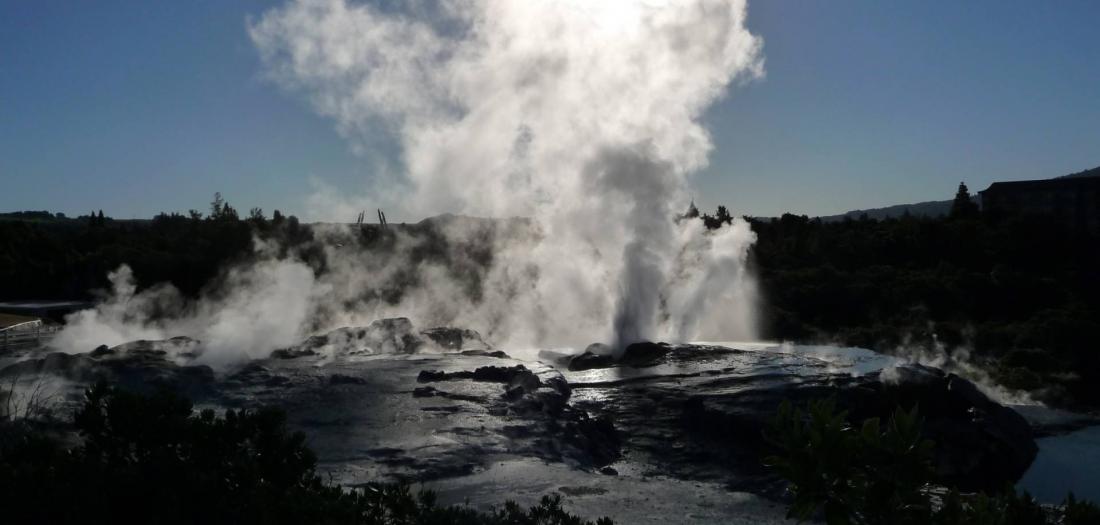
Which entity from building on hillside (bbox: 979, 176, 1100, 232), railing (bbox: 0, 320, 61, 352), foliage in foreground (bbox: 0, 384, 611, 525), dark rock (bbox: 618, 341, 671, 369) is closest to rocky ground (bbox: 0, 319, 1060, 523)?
dark rock (bbox: 618, 341, 671, 369)

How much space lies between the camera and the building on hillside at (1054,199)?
1847 inches

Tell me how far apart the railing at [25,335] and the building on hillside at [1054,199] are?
43.1m

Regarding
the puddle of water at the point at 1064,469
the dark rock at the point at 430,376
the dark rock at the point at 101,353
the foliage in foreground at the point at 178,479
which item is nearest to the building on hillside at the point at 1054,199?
the puddle of water at the point at 1064,469

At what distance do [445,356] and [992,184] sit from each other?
1964 inches

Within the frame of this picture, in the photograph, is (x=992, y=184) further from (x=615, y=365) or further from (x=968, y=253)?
(x=615, y=365)

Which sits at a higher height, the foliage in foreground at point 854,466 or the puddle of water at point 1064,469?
the foliage in foreground at point 854,466

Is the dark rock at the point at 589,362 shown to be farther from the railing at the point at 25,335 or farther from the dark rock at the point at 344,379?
the railing at the point at 25,335

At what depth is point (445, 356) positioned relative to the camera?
1642 centimetres

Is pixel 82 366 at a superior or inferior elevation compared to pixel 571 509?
superior

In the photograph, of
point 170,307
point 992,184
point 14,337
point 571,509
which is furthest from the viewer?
point 992,184

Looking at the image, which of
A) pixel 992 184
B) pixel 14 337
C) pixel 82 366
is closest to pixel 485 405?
pixel 82 366

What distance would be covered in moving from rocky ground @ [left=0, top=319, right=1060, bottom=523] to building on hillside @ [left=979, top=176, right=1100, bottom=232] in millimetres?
35807

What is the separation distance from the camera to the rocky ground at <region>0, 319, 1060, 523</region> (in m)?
9.55

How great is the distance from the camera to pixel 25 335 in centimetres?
2094
